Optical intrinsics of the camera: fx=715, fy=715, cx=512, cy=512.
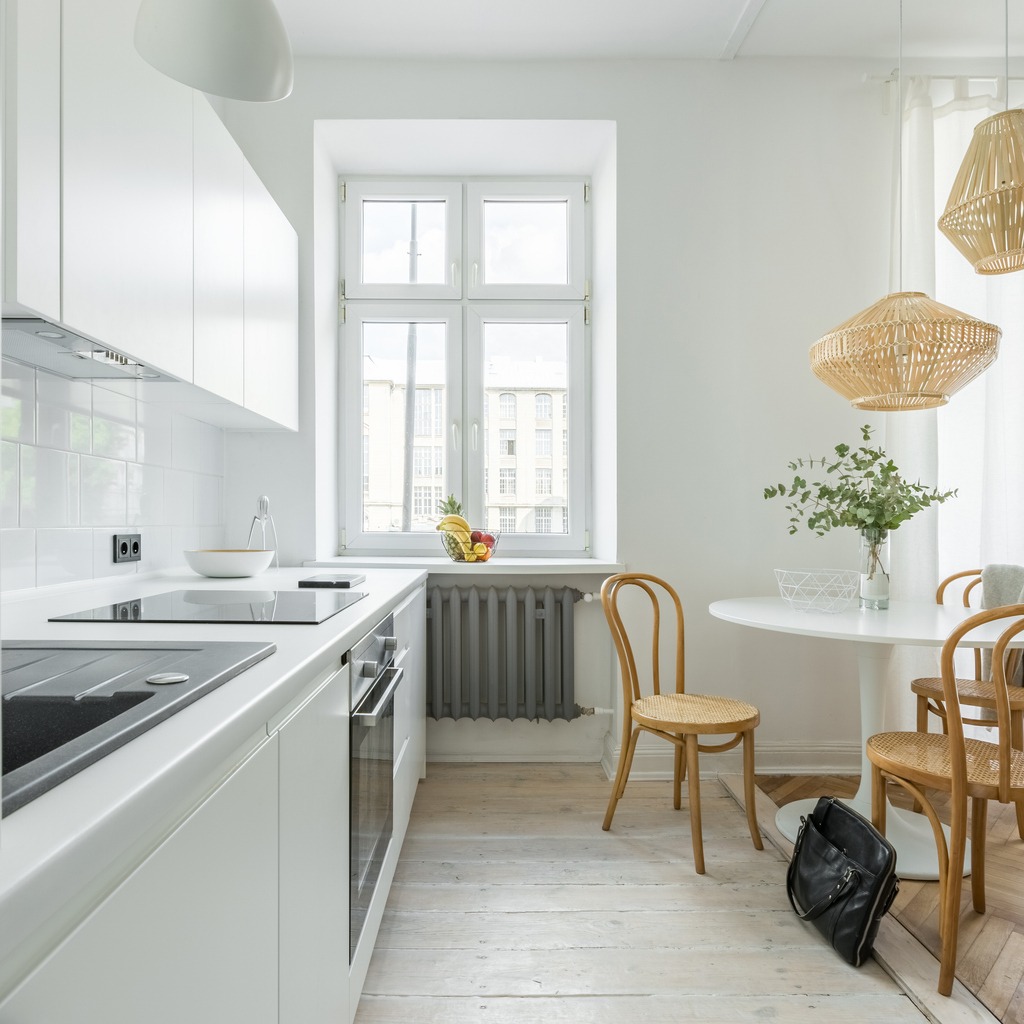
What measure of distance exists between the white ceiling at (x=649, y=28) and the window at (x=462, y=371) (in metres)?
0.60

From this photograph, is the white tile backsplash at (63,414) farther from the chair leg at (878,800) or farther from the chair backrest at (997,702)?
the chair leg at (878,800)

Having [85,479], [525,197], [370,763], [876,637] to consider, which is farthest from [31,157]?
[525,197]

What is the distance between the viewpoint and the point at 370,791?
1.48 m

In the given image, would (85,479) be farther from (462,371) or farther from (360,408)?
(462,371)

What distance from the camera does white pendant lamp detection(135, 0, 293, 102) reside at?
1.14 meters

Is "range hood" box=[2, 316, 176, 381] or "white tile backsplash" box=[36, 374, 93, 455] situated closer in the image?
"range hood" box=[2, 316, 176, 381]

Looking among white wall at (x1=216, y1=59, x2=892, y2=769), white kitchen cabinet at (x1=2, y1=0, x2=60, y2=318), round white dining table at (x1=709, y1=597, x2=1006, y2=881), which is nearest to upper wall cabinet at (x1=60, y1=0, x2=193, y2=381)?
white kitchen cabinet at (x1=2, y1=0, x2=60, y2=318)

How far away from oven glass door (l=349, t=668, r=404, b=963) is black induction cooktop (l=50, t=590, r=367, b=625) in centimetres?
20

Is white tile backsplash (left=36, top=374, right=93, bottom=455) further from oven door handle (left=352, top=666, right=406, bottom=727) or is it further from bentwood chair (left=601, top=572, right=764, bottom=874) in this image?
bentwood chair (left=601, top=572, right=764, bottom=874)

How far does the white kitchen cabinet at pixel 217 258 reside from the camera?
170 centimetres

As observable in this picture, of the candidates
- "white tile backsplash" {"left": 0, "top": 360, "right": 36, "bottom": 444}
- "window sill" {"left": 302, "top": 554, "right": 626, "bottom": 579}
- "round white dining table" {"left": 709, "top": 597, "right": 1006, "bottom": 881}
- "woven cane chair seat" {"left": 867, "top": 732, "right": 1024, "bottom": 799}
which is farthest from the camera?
"window sill" {"left": 302, "top": 554, "right": 626, "bottom": 579}

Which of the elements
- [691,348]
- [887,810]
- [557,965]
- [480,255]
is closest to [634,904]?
[557,965]

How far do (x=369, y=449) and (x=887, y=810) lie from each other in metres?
2.42

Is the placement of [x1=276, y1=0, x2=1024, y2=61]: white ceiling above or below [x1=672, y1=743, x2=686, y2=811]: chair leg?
above
